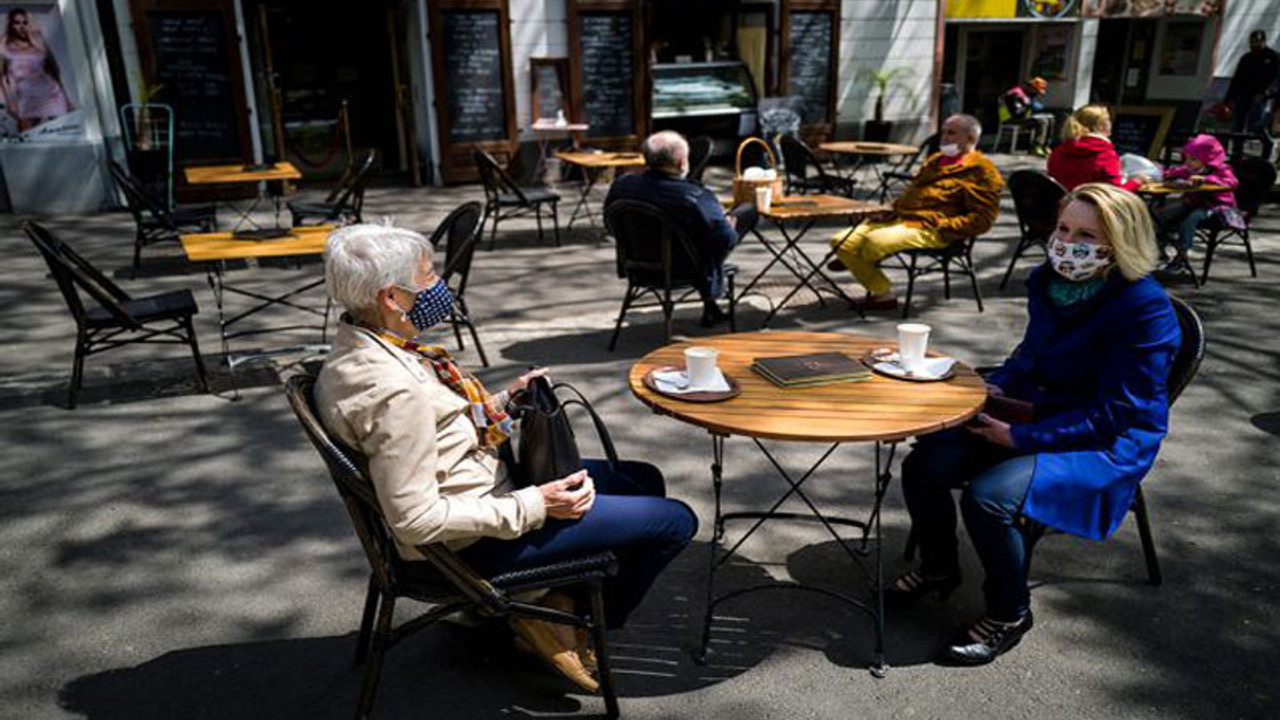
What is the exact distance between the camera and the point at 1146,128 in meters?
11.2

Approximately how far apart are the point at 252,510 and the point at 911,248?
394 cm

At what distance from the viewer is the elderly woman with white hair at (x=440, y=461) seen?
203 cm

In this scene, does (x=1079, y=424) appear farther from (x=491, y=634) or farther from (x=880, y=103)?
(x=880, y=103)

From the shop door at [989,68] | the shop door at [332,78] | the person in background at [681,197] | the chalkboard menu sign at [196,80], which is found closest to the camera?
the person in background at [681,197]

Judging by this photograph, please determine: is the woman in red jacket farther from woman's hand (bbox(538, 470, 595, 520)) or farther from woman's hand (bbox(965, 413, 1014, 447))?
woman's hand (bbox(538, 470, 595, 520))

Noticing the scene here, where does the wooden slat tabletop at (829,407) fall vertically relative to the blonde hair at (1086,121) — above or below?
below

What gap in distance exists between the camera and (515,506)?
2176 millimetres

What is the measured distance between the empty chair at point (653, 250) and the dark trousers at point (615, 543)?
2.67 meters

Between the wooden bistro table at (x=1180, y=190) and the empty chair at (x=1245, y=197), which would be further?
the empty chair at (x=1245, y=197)

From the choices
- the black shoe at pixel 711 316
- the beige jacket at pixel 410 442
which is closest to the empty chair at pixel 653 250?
the black shoe at pixel 711 316

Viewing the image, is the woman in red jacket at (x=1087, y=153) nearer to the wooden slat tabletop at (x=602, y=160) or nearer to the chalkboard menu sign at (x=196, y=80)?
the wooden slat tabletop at (x=602, y=160)

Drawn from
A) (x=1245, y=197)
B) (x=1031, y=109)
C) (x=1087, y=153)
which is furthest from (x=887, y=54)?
(x=1087, y=153)

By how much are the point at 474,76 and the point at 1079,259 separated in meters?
9.91

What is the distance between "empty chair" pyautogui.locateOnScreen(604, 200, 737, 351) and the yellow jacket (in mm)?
1298
